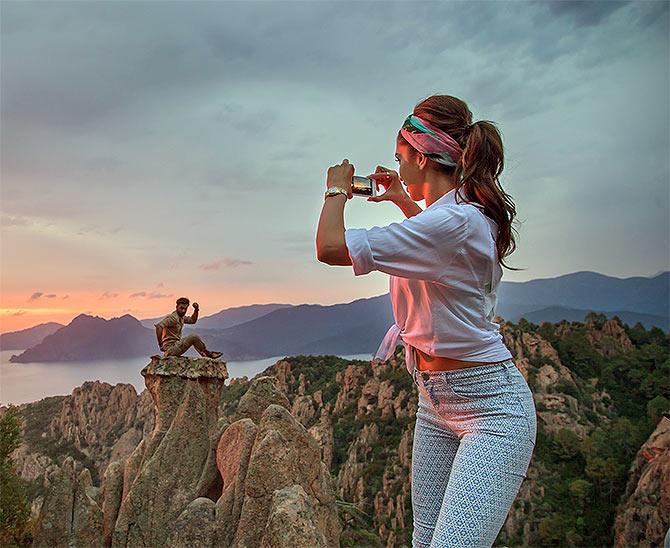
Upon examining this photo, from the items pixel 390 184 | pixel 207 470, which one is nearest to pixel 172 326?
pixel 207 470

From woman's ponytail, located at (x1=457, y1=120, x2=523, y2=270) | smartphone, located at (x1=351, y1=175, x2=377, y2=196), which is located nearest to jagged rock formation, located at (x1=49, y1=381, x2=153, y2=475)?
smartphone, located at (x1=351, y1=175, x2=377, y2=196)

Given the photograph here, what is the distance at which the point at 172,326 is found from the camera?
34.1 ft

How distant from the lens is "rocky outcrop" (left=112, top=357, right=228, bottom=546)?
31.6ft

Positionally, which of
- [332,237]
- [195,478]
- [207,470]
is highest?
[332,237]

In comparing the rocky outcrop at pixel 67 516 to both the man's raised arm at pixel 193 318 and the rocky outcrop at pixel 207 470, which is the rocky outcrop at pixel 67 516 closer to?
the rocky outcrop at pixel 207 470

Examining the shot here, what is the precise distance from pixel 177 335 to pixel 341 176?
894cm

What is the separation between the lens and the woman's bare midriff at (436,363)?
1967 millimetres

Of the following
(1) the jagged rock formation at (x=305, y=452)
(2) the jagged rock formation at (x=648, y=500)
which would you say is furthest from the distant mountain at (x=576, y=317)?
(2) the jagged rock formation at (x=648, y=500)

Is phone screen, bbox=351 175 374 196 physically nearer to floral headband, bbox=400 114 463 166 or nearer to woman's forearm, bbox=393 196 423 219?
floral headband, bbox=400 114 463 166

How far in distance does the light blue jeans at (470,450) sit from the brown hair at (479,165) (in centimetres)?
40

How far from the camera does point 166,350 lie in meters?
10.5

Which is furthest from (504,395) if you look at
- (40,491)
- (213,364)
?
(40,491)

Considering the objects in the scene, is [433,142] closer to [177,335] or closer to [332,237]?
[332,237]

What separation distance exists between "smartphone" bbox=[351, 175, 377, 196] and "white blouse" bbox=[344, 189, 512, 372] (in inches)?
8.8
